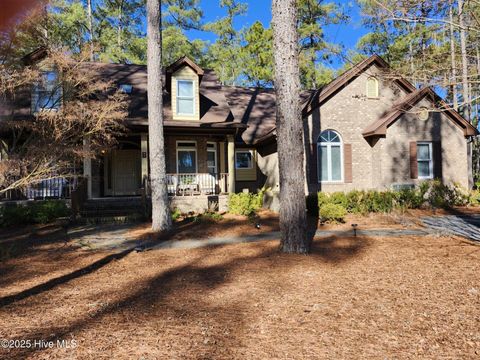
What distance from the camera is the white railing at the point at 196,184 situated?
1457 centimetres

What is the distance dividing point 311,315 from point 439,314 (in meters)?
1.51

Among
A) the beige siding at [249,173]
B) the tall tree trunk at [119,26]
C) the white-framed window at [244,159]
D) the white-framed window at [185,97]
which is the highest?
the tall tree trunk at [119,26]

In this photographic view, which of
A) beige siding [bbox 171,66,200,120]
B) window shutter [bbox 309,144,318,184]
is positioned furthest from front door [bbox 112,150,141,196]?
window shutter [bbox 309,144,318,184]

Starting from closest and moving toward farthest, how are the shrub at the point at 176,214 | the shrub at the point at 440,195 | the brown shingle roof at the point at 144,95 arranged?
the shrub at the point at 176,214
the shrub at the point at 440,195
the brown shingle roof at the point at 144,95

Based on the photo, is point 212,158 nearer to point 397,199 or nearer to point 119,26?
point 397,199

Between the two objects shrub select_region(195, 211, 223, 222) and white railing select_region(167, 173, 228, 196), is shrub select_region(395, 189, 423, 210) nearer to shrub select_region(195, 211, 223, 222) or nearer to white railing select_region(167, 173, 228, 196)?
shrub select_region(195, 211, 223, 222)

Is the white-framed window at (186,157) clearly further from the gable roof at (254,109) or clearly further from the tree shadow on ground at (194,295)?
the tree shadow on ground at (194,295)

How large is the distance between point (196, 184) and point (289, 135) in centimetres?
843

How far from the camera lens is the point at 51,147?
9375 millimetres

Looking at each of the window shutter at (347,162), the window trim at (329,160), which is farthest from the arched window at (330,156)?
the window shutter at (347,162)

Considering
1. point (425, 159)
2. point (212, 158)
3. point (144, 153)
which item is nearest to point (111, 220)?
point (144, 153)

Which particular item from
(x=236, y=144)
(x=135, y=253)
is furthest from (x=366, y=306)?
(x=236, y=144)

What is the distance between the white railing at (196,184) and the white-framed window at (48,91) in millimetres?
5326

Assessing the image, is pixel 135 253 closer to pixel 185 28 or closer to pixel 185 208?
pixel 185 208
